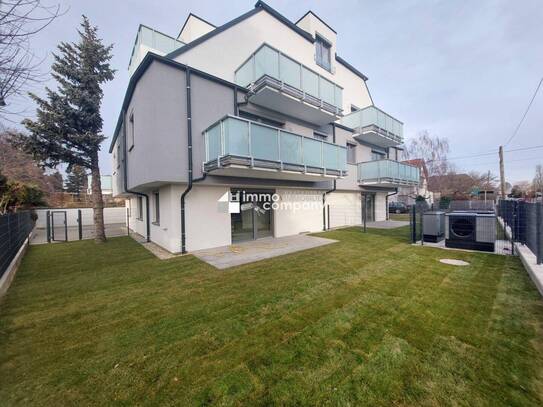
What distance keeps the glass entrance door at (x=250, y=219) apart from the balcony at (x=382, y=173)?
7245mm

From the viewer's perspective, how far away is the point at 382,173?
13.4 m

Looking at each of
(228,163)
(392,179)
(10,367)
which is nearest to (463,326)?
(10,367)

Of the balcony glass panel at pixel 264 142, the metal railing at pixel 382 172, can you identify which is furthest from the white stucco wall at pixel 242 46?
the metal railing at pixel 382 172

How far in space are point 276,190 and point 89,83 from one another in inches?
359

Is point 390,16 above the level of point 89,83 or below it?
above

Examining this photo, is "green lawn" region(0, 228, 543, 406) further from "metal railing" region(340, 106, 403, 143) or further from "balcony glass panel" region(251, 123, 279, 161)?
"metal railing" region(340, 106, 403, 143)

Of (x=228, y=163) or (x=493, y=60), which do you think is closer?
(x=228, y=163)

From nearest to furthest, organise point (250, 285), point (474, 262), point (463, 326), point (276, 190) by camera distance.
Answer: point (463, 326) < point (250, 285) < point (474, 262) < point (276, 190)

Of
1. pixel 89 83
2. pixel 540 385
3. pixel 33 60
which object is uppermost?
pixel 89 83

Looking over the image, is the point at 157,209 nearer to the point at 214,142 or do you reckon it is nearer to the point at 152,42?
the point at 214,142

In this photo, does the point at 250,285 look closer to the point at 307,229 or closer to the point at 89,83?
the point at 307,229

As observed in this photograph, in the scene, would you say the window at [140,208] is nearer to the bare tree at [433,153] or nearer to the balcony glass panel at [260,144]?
the balcony glass panel at [260,144]

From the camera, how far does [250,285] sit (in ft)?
14.9

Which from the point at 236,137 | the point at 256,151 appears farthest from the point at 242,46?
the point at 256,151
